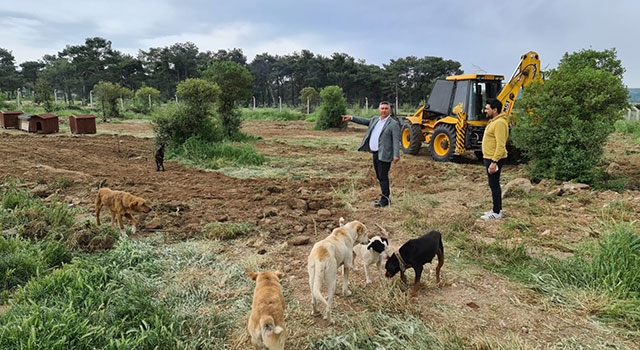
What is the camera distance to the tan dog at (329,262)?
10.1 ft

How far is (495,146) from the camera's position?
563 cm

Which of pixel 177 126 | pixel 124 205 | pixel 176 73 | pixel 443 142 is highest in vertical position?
pixel 176 73

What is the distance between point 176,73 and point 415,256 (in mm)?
65627

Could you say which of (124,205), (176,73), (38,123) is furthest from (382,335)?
(176,73)

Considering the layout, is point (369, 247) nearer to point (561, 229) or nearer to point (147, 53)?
point (561, 229)

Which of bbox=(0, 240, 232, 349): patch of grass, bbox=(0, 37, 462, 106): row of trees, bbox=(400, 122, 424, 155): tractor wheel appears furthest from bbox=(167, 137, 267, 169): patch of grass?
bbox=(0, 37, 462, 106): row of trees

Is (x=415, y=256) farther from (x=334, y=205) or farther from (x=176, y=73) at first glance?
(x=176, y=73)

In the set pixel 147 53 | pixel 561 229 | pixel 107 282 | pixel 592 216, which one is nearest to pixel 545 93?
pixel 592 216

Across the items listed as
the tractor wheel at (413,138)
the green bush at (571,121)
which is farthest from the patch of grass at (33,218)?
the tractor wheel at (413,138)

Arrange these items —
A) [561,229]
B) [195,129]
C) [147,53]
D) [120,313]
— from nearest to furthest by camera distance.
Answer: [120,313] → [561,229] → [195,129] → [147,53]

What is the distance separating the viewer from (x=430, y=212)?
6.07 metres

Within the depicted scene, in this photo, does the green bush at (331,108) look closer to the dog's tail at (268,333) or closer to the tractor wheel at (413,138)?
the tractor wheel at (413,138)

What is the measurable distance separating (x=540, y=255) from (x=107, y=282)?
14.4ft

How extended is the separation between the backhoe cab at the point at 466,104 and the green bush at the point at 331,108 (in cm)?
1005
